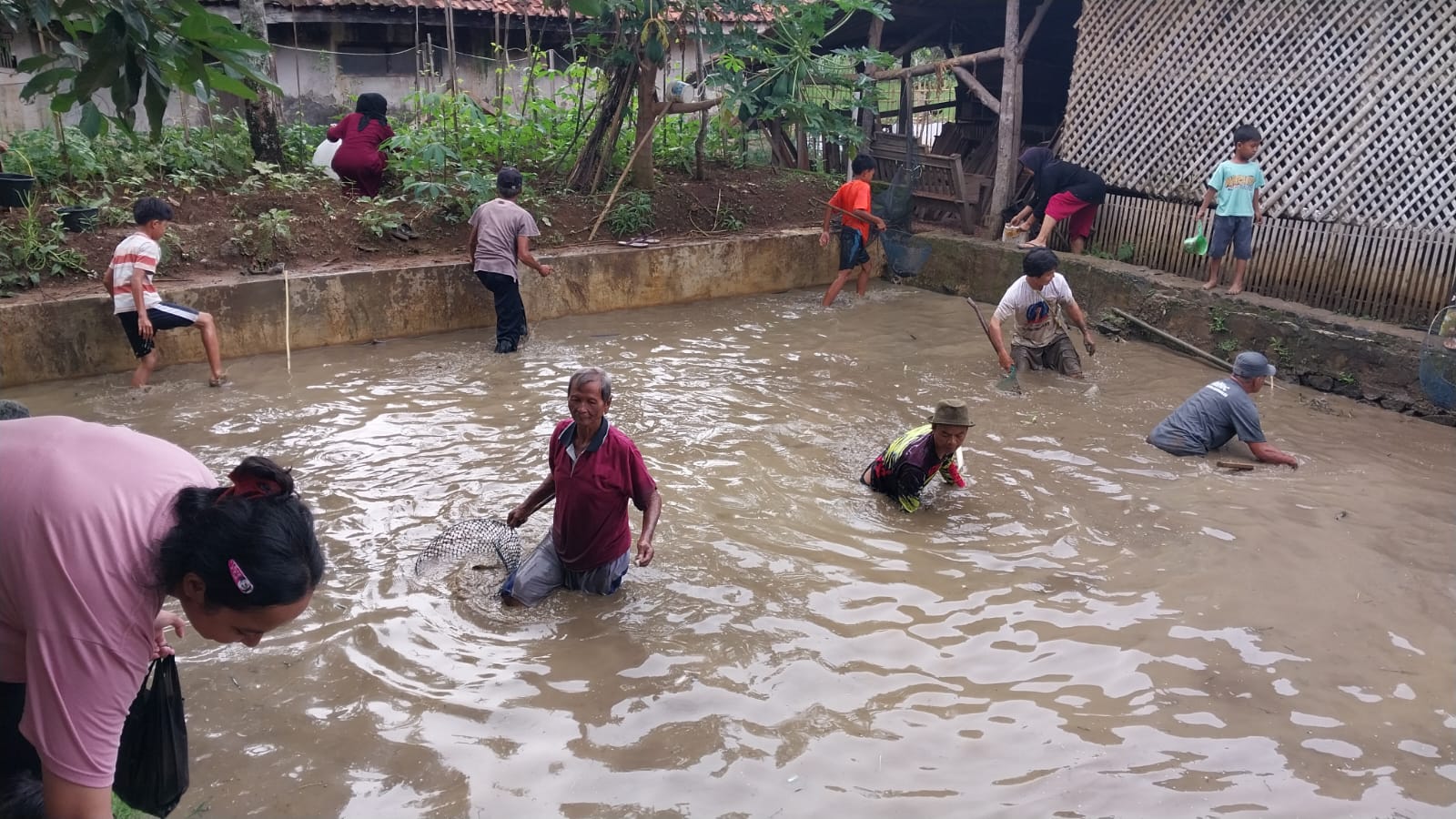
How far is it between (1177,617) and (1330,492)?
239cm

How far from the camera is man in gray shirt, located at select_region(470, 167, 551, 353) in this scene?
950 centimetres

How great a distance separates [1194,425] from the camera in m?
7.29

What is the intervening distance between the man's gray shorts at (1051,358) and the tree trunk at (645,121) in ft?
17.6

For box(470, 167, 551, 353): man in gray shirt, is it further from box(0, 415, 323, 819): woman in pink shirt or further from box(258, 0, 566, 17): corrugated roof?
box(0, 415, 323, 819): woman in pink shirt

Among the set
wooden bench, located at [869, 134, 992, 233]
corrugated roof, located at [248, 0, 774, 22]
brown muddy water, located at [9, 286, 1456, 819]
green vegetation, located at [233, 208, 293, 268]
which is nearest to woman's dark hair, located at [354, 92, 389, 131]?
green vegetation, located at [233, 208, 293, 268]

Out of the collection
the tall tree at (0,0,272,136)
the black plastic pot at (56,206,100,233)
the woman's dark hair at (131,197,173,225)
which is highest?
the tall tree at (0,0,272,136)

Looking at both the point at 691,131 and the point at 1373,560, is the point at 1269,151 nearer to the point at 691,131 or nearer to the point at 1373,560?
the point at 1373,560

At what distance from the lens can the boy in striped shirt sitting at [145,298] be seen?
7.85 meters

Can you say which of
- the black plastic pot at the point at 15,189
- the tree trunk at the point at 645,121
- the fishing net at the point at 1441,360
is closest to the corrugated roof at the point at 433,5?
the tree trunk at the point at 645,121

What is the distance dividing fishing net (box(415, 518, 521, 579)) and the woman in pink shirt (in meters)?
3.20

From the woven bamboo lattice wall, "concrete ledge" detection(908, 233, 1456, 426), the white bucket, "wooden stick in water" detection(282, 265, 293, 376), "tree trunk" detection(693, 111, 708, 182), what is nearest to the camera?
"concrete ledge" detection(908, 233, 1456, 426)

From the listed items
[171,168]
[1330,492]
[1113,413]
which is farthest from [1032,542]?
[171,168]

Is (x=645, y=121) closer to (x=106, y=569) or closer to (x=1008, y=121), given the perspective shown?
(x=1008, y=121)

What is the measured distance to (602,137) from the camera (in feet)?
41.4
